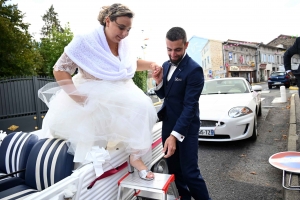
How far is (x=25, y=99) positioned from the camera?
756 cm

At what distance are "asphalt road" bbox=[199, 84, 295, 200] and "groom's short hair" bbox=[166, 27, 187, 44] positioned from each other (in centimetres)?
200

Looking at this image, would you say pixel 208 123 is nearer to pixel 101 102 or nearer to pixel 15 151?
pixel 101 102

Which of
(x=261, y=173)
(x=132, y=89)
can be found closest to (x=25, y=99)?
(x=132, y=89)

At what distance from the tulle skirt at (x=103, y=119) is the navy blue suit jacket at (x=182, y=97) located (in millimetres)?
297

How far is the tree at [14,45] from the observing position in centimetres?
1328

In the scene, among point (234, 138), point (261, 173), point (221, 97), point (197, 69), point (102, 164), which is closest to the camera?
point (102, 164)

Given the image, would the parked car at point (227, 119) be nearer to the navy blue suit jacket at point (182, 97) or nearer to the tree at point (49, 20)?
the navy blue suit jacket at point (182, 97)

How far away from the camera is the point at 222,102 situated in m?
4.77

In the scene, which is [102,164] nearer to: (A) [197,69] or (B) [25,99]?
(A) [197,69]

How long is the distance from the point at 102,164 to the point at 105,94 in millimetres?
562

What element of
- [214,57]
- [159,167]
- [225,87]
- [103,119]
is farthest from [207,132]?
[214,57]

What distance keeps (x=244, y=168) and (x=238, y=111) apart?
1.25 meters

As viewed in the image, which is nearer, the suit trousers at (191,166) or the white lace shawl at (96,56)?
the white lace shawl at (96,56)

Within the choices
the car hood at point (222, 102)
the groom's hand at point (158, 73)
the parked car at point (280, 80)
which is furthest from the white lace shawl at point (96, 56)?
the parked car at point (280, 80)
